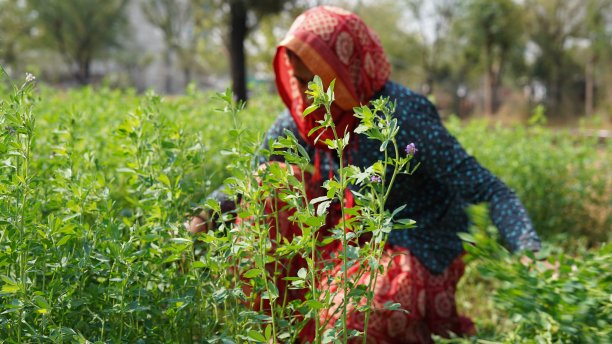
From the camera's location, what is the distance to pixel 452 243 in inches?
86.3

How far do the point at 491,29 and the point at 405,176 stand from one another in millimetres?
25297

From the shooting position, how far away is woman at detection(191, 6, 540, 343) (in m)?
1.97

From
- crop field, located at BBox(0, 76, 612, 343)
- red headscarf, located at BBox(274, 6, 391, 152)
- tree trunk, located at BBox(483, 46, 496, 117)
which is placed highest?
tree trunk, located at BBox(483, 46, 496, 117)

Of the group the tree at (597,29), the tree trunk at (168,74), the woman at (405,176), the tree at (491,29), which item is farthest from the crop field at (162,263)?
the tree trunk at (168,74)

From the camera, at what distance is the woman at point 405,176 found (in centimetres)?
197

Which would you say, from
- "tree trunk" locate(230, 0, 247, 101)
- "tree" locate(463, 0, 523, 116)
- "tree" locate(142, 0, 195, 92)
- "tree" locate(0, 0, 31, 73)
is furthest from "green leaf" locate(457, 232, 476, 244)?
"tree" locate(142, 0, 195, 92)

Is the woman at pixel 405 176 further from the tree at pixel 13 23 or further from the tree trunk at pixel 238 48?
the tree at pixel 13 23

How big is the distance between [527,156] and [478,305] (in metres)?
1.57

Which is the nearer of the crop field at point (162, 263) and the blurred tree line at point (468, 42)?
the crop field at point (162, 263)

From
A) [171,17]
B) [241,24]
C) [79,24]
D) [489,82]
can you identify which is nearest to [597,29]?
[489,82]

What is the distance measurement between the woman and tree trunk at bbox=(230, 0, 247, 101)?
11017 millimetres

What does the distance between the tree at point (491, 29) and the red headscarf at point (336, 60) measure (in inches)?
977

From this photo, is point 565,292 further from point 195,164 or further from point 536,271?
point 195,164

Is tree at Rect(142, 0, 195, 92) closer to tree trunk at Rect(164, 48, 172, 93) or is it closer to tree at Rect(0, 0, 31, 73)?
tree trunk at Rect(164, 48, 172, 93)
